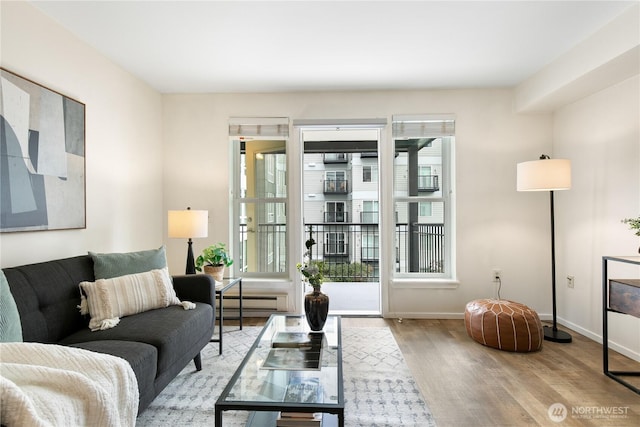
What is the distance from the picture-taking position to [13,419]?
939 mm

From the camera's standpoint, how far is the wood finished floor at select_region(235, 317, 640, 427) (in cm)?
180

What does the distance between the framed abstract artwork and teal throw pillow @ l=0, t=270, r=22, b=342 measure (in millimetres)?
552

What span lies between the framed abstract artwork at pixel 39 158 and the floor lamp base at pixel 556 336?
4.01 metres

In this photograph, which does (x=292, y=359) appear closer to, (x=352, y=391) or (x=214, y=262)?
(x=352, y=391)

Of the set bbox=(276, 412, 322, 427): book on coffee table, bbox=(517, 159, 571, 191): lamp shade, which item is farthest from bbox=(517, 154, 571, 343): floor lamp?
bbox=(276, 412, 322, 427): book on coffee table

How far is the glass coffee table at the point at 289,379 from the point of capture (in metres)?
1.26

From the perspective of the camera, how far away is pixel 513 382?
7.09 ft

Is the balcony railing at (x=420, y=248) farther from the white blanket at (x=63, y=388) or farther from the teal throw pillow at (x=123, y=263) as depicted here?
the white blanket at (x=63, y=388)

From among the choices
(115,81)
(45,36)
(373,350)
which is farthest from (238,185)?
(373,350)

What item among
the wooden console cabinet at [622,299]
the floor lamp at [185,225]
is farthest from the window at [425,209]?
the floor lamp at [185,225]

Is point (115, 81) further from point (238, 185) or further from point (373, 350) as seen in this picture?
point (373, 350)

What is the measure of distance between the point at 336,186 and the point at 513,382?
19.2ft

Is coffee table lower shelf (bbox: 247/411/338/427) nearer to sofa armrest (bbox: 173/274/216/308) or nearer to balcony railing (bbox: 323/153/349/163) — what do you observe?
sofa armrest (bbox: 173/274/216/308)

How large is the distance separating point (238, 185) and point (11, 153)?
6.71ft
